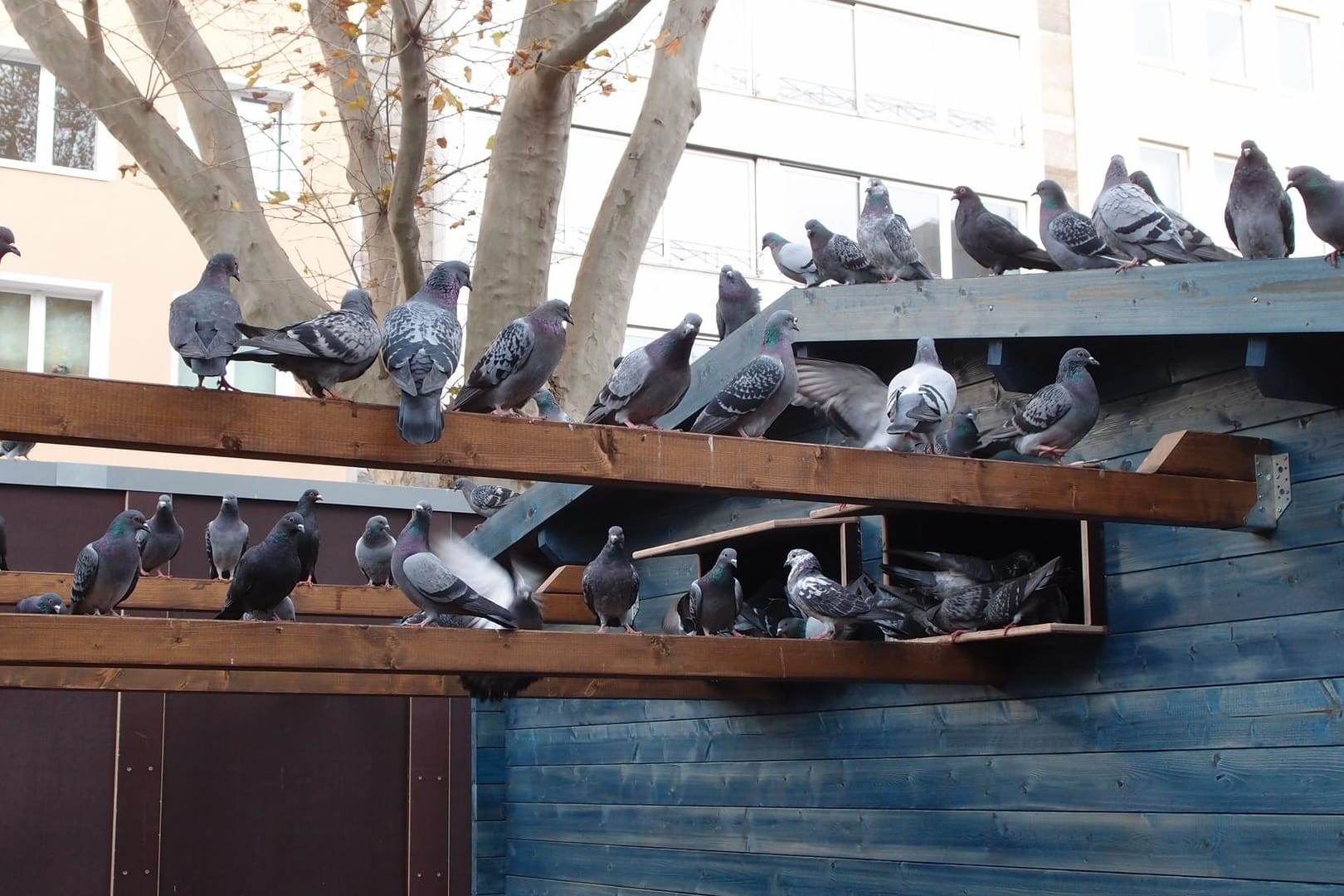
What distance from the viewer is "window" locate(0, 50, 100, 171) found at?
52.2ft

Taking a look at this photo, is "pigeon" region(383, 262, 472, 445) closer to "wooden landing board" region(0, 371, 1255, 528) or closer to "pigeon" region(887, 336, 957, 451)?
"wooden landing board" region(0, 371, 1255, 528)

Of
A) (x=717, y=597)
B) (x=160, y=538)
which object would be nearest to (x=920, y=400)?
(x=717, y=597)

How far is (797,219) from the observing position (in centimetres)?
1997

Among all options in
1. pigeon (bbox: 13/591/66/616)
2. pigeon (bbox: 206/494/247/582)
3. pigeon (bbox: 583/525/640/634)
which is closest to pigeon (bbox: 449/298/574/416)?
pigeon (bbox: 583/525/640/634)

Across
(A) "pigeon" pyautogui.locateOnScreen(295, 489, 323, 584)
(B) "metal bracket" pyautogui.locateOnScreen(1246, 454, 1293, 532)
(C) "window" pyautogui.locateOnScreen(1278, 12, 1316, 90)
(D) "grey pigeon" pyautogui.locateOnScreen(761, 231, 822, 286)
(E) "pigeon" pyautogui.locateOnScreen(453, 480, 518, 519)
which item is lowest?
(B) "metal bracket" pyautogui.locateOnScreen(1246, 454, 1293, 532)

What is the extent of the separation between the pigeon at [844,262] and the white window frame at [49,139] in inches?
463

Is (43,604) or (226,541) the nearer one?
(43,604)

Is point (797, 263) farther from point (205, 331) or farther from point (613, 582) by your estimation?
point (205, 331)

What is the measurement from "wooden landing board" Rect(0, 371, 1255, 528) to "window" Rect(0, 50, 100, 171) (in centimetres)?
1381

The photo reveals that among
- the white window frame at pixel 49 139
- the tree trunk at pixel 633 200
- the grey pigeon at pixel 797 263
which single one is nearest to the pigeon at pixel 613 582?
the grey pigeon at pixel 797 263

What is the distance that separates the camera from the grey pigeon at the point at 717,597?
6164 millimetres

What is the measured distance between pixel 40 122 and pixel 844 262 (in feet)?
40.9

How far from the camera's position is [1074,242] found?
5520mm

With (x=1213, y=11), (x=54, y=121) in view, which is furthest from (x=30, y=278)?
(x=1213, y=11)
